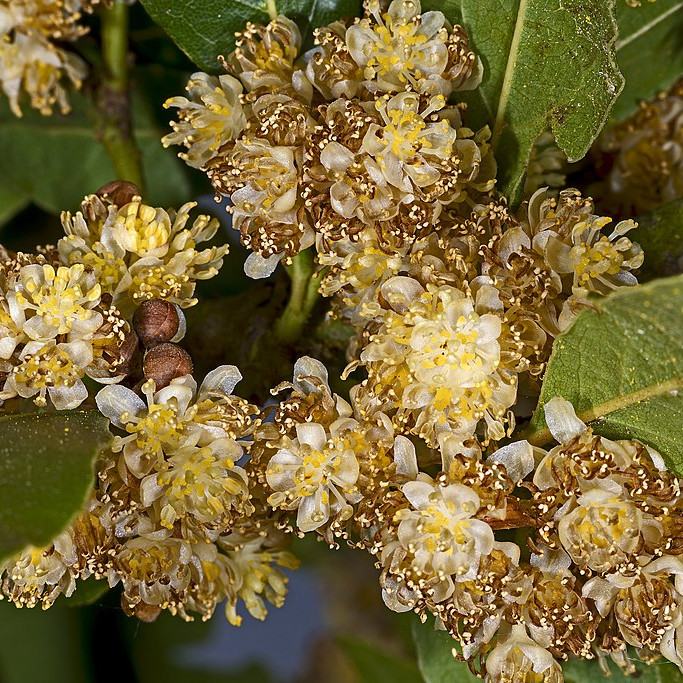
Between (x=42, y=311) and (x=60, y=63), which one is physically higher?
(x=60, y=63)

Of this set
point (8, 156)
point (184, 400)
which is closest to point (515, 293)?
point (184, 400)

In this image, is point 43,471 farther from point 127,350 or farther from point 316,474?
point 316,474

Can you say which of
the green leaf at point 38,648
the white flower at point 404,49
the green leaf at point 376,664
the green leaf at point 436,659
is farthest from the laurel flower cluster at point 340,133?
the green leaf at point 38,648

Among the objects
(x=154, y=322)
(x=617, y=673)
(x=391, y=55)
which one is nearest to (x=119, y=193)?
(x=154, y=322)

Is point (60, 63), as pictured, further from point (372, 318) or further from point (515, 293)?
point (515, 293)

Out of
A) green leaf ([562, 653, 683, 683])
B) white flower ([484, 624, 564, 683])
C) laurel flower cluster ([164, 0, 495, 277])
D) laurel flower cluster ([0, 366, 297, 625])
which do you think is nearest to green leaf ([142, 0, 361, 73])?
laurel flower cluster ([164, 0, 495, 277])

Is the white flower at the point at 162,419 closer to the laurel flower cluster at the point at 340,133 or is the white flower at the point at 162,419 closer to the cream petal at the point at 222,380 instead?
the cream petal at the point at 222,380
